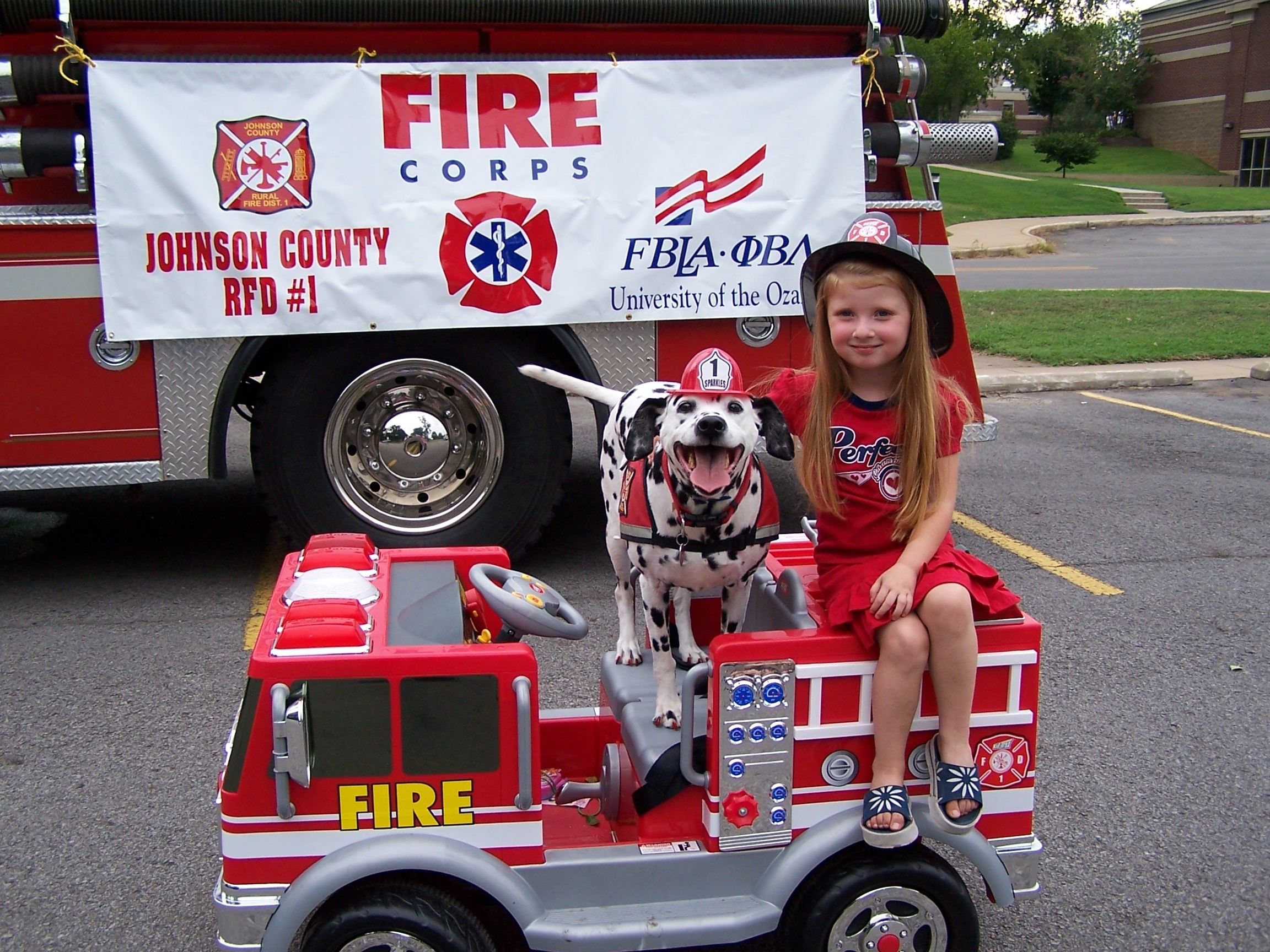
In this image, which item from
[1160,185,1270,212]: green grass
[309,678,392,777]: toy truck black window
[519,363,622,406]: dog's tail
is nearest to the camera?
[309,678,392,777]: toy truck black window

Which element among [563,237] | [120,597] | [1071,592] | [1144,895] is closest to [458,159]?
[563,237]

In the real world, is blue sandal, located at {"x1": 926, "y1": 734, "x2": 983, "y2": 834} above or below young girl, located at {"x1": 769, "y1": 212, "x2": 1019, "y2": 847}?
below

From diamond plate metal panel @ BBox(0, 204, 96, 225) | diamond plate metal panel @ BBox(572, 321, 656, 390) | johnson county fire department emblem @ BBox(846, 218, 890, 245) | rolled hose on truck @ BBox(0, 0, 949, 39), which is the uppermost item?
rolled hose on truck @ BBox(0, 0, 949, 39)

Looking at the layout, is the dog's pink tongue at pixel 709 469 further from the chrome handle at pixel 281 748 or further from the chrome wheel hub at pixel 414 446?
the chrome wheel hub at pixel 414 446

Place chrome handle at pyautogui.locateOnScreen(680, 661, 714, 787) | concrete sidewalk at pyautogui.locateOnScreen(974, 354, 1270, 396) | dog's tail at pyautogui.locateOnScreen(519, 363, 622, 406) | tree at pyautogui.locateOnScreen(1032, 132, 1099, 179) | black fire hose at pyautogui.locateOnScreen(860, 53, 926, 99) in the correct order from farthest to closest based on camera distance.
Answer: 1. tree at pyautogui.locateOnScreen(1032, 132, 1099, 179)
2. concrete sidewalk at pyautogui.locateOnScreen(974, 354, 1270, 396)
3. black fire hose at pyautogui.locateOnScreen(860, 53, 926, 99)
4. dog's tail at pyautogui.locateOnScreen(519, 363, 622, 406)
5. chrome handle at pyautogui.locateOnScreen(680, 661, 714, 787)

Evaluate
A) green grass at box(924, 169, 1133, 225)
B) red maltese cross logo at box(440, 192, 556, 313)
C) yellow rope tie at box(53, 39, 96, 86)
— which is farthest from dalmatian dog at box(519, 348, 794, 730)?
green grass at box(924, 169, 1133, 225)

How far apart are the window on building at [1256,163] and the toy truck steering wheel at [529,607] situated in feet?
182

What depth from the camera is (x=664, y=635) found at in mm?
3176

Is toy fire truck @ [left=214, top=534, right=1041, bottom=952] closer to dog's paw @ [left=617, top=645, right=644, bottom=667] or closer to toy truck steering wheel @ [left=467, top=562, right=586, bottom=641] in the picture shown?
toy truck steering wheel @ [left=467, top=562, right=586, bottom=641]

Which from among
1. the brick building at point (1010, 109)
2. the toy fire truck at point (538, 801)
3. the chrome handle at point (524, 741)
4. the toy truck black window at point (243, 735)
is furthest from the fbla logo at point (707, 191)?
the brick building at point (1010, 109)

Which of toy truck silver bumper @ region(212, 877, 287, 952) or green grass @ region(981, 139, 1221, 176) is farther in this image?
green grass @ region(981, 139, 1221, 176)

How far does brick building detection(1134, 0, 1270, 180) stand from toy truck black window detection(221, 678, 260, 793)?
56881 millimetres

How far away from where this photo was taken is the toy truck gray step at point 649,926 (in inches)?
99.7

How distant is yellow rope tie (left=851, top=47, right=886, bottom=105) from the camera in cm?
522
